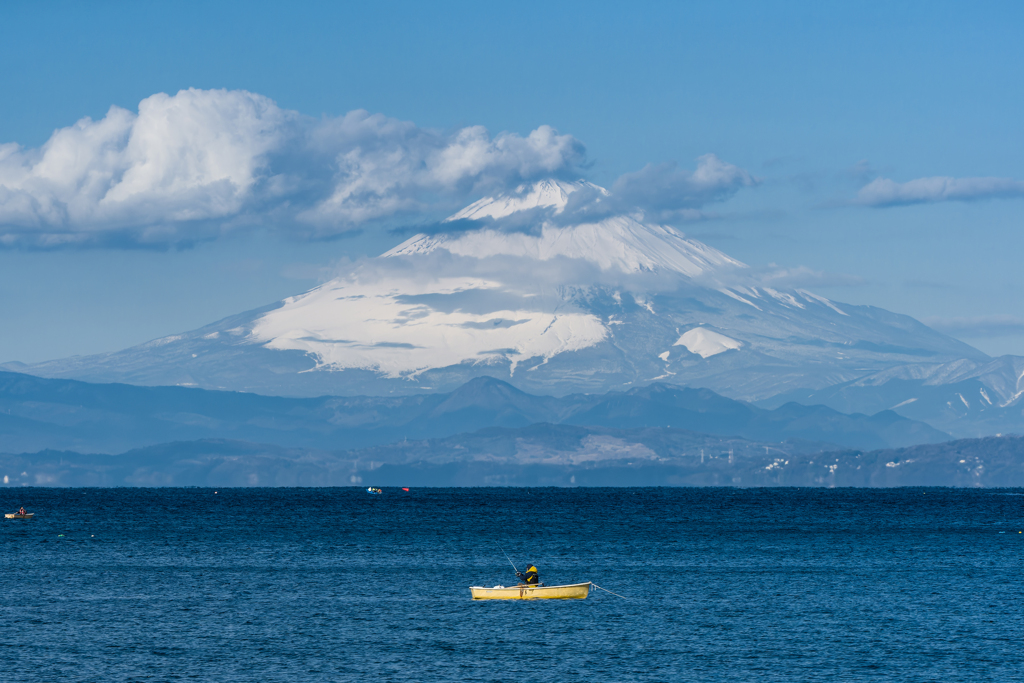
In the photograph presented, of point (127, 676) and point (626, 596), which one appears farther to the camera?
point (626, 596)

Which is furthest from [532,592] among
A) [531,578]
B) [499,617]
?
[499,617]

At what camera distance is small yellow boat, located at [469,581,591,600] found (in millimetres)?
110750

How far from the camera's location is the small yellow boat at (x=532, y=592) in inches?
4360

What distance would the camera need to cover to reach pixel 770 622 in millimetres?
99812

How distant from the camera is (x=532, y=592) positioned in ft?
366

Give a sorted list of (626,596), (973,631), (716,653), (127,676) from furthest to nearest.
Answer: (626,596) → (973,631) → (716,653) → (127,676)

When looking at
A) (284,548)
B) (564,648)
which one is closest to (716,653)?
(564,648)

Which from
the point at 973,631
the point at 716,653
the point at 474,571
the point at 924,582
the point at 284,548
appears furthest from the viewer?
the point at 284,548

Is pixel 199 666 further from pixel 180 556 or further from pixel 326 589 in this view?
pixel 180 556

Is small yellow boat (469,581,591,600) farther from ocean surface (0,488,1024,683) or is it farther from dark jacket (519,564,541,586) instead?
dark jacket (519,564,541,586)

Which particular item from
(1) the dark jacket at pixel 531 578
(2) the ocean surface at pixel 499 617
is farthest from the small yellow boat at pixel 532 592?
(1) the dark jacket at pixel 531 578

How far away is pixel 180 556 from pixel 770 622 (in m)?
81.1

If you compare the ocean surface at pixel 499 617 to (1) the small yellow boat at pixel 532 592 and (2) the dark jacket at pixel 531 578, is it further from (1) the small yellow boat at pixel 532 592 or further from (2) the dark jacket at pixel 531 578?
(2) the dark jacket at pixel 531 578

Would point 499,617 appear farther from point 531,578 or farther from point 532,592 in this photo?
point 531,578
